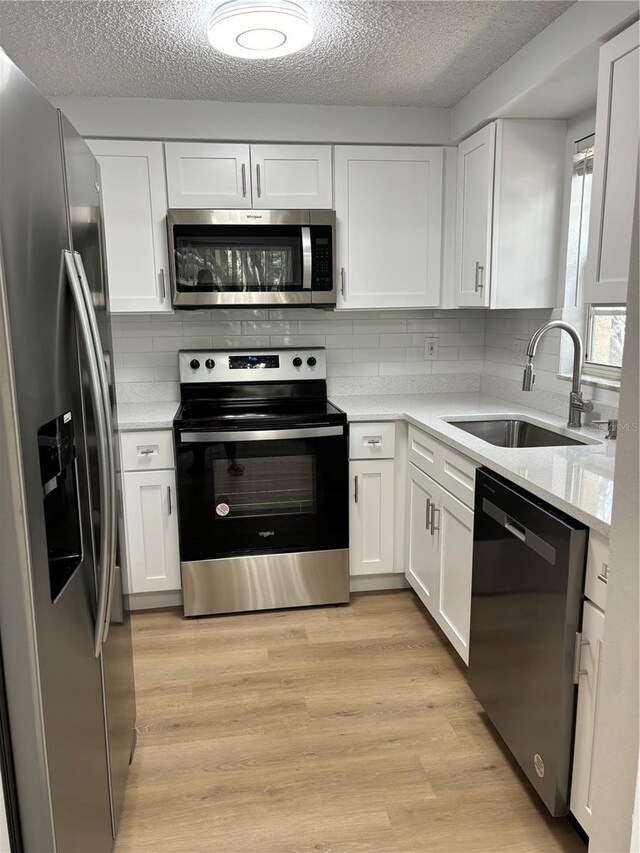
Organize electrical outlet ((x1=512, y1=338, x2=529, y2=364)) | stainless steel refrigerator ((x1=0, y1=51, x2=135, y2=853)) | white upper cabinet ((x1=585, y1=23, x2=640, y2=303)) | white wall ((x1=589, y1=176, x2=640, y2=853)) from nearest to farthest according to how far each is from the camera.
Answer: white wall ((x1=589, y1=176, x2=640, y2=853)), stainless steel refrigerator ((x1=0, y1=51, x2=135, y2=853)), white upper cabinet ((x1=585, y1=23, x2=640, y2=303)), electrical outlet ((x1=512, y1=338, x2=529, y2=364))

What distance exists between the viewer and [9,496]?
0.99 metres

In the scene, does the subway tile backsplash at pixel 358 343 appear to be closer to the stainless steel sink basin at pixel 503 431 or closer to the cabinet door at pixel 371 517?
the stainless steel sink basin at pixel 503 431

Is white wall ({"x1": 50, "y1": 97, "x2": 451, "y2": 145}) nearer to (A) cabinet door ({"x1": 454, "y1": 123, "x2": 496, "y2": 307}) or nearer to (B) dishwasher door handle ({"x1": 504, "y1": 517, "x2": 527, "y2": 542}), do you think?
(A) cabinet door ({"x1": 454, "y1": 123, "x2": 496, "y2": 307})

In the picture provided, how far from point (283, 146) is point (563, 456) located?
1971mm

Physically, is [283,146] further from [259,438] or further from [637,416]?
[637,416]

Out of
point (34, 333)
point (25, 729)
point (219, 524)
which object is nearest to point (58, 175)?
point (34, 333)

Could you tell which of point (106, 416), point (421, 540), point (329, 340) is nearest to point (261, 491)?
point (421, 540)

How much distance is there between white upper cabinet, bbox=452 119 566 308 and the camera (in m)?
2.70

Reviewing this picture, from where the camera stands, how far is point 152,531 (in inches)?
115

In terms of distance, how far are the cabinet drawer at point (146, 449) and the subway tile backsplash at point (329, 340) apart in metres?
0.58

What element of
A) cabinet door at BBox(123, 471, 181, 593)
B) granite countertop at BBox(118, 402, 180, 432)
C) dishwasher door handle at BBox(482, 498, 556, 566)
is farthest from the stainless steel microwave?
dishwasher door handle at BBox(482, 498, 556, 566)

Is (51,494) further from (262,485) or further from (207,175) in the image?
(207,175)

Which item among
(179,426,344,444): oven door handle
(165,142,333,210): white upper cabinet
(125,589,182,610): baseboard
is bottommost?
(125,589,182,610): baseboard

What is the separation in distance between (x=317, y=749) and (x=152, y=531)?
1287 mm
